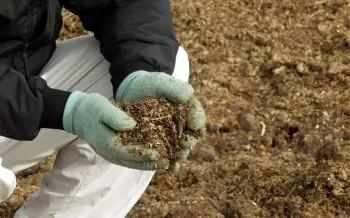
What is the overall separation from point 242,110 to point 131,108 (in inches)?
56.6

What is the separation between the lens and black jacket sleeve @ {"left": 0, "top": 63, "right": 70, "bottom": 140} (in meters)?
1.81

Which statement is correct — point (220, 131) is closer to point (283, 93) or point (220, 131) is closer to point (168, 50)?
point (283, 93)

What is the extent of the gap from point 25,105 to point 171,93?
35 centimetres

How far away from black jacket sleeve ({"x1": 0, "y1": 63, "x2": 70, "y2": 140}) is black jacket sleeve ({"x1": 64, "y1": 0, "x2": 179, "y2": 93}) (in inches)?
10.4

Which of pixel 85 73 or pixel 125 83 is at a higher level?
pixel 125 83

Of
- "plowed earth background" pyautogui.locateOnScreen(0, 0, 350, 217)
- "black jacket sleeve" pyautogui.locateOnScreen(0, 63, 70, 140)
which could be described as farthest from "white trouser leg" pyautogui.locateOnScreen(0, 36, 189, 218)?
"plowed earth background" pyautogui.locateOnScreen(0, 0, 350, 217)

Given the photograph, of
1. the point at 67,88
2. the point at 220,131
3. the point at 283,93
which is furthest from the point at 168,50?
the point at 283,93

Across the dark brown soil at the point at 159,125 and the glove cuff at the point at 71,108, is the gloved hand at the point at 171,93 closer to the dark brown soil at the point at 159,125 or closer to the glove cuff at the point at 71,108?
the dark brown soil at the point at 159,125

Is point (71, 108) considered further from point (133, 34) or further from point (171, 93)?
point (133, 34)

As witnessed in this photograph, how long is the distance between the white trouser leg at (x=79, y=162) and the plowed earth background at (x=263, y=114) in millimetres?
384

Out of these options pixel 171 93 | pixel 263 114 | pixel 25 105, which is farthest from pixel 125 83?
pixel 263 114

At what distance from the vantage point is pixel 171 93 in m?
1.85

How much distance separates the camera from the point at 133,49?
209 centimetres

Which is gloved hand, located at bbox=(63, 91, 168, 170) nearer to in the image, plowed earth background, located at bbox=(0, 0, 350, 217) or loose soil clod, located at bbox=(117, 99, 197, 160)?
loose soil clod, located at bbox=(117, 99, 197, 160)
